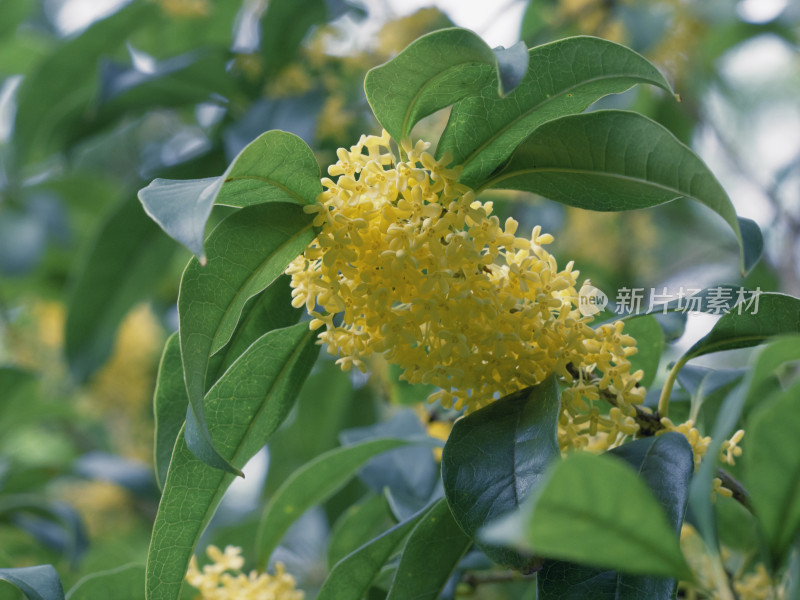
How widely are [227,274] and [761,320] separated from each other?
68cm

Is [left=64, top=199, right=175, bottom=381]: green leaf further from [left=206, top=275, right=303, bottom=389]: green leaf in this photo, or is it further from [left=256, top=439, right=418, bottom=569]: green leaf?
[left=206, top=275, right=303, bottom=389]: green leaf

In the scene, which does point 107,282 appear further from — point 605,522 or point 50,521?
point 605,522

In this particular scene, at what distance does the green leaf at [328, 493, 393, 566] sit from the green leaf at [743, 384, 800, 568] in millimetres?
984

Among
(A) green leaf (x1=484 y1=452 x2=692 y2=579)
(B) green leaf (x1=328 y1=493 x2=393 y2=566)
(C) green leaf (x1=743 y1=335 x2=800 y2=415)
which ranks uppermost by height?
(C) green leaf (x1=743 y1=335 x2=800 y2=415)

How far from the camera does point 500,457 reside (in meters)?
0.90

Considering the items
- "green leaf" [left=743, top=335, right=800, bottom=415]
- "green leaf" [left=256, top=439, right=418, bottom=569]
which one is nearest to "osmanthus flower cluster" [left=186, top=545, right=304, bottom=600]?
"green leaf" [left=256, top=439, right=418, bottom=569]

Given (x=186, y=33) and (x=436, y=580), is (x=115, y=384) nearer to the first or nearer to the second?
(x=186, y=33)

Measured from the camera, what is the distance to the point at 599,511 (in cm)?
60

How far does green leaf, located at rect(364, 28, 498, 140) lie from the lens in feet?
2.85

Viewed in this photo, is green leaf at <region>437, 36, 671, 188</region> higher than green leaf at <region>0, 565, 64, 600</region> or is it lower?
higher

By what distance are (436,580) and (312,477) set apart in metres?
0.40

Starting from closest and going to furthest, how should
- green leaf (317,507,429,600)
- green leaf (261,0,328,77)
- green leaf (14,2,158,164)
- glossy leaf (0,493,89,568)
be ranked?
green leaf (317,507,429,600), glossy leaf (0,493,89,568), green leaf (261,0,328,77), green leaf (14,2,158,164)

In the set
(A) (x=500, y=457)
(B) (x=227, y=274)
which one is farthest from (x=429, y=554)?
(B) (x=227, y=274)

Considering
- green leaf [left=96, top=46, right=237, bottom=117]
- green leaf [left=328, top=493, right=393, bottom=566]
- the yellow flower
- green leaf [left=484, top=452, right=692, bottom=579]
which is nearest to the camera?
green leaf [left=484, top=452, right=692, bottom=579]
